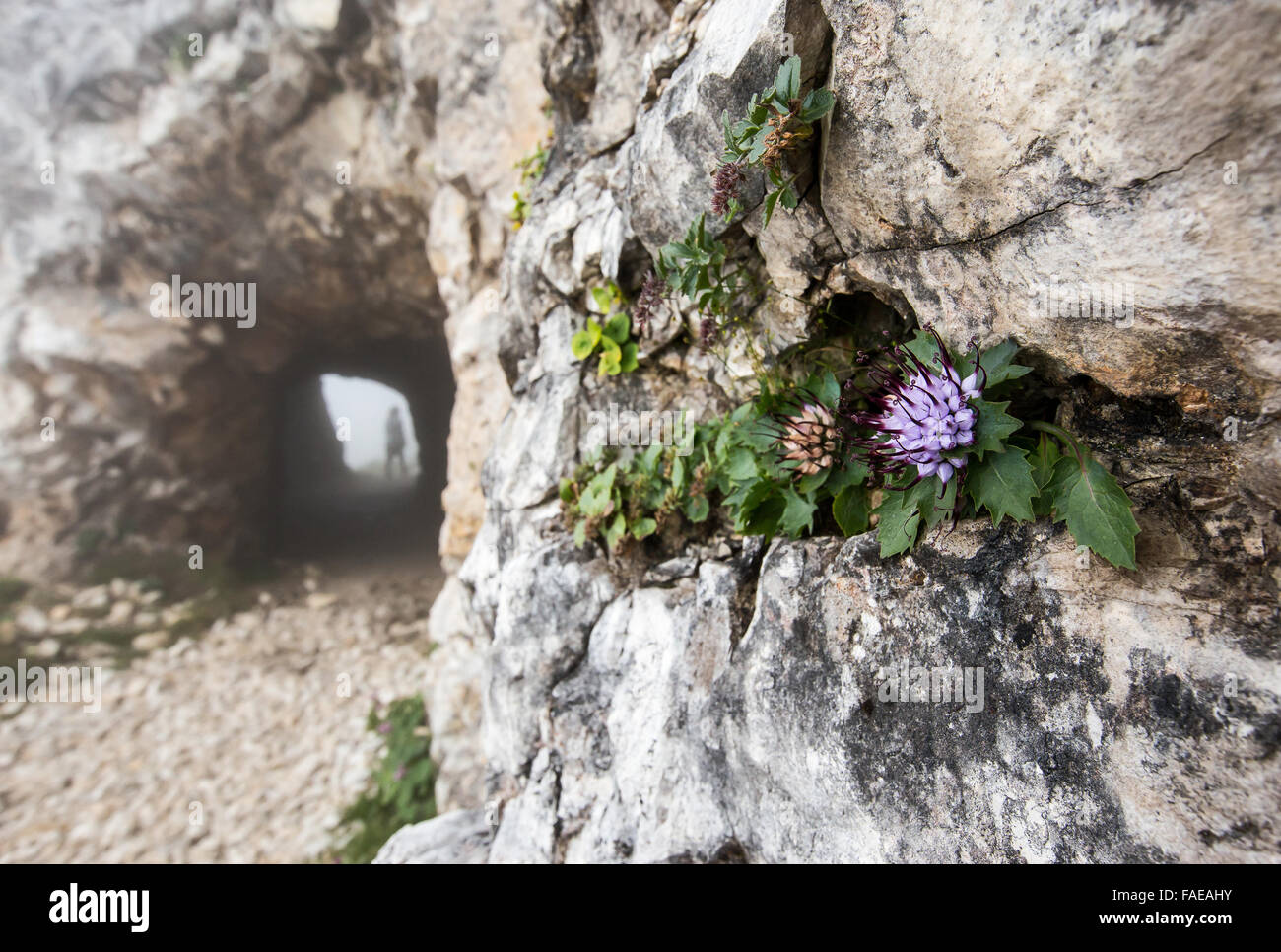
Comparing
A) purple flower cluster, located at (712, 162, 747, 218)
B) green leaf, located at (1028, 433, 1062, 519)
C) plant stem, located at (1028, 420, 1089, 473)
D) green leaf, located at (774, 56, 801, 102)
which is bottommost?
green leaf, located at (1028, 433, 1062, 519)

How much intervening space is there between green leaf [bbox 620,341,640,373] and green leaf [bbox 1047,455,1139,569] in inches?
92.8

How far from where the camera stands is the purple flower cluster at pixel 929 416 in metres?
1.65

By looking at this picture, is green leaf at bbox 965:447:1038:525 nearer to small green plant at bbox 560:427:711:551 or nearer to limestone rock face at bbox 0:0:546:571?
small green plant at bbox 560:427:711:551

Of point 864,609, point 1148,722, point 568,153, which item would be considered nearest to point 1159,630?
point 1148,722

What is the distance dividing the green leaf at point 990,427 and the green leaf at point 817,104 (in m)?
1.02

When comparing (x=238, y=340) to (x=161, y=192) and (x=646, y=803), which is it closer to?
(x=161, y=192)

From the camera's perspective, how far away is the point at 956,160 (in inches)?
65.8

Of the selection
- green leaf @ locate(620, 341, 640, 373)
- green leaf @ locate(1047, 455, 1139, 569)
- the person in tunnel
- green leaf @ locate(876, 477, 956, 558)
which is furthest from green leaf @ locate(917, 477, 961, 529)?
the person in tunnel

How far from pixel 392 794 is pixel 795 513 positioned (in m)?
5.40

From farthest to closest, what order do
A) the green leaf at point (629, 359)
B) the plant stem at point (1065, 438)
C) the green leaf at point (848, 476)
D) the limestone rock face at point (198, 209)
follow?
the limestone rock face at point (198, 209) → the green leaf at point (629, 359) → the green leaf at point (848, 476) → the plant stem at point (1065, 438)

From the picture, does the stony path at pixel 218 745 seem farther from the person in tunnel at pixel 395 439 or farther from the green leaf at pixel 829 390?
the person in tunnel at pixel 395 439

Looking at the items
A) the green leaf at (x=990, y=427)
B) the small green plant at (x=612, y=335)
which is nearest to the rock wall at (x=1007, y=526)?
the green leaf at (x=990, y=427)

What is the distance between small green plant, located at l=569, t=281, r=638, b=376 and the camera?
354cm
